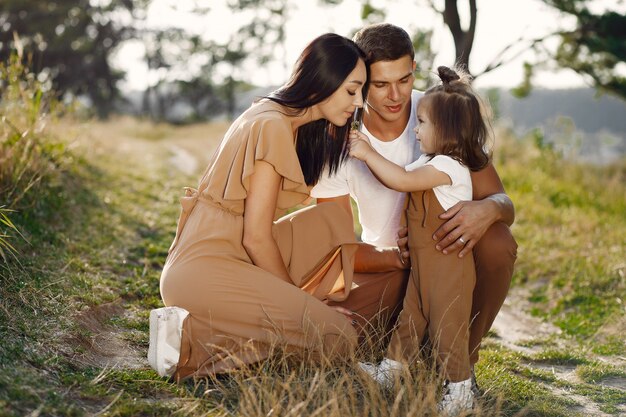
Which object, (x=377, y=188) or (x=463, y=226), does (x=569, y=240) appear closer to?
(x=377, y=188)

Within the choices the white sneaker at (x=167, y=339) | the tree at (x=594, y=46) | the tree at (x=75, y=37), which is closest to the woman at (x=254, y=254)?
the white sneaker at (x=167, y=339)

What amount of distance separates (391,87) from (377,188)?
601 millimetres

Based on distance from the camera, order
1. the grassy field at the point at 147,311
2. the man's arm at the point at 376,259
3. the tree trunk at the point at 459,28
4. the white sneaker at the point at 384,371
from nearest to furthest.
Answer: the grassy field at the point at 147,311, the white sneaker at the point at 384,371, the man's arm at the point at 376,259, the tree trunk at the point at 459,28

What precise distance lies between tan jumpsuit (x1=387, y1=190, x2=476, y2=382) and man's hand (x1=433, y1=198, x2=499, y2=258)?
4 centimetres

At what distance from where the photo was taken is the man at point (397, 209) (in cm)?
339

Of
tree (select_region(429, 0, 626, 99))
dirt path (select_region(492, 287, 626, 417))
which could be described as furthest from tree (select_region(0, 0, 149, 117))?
dirt path (select_region(492, 287, 626, 417))

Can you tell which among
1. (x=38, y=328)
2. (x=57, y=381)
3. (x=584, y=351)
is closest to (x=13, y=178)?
(x=38, y=328)

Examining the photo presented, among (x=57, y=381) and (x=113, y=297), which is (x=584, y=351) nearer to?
(x=113, y=297)

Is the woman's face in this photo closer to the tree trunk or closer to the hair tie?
the hair tie

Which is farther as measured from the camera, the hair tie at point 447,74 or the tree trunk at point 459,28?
the tree trunk at point 459,28

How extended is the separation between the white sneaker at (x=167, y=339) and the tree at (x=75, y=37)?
78.0ft

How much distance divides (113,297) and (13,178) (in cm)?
141

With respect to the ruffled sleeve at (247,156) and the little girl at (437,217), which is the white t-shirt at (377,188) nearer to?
the little girl at (437,217)

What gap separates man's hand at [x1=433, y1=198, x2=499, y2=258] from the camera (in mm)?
3277
